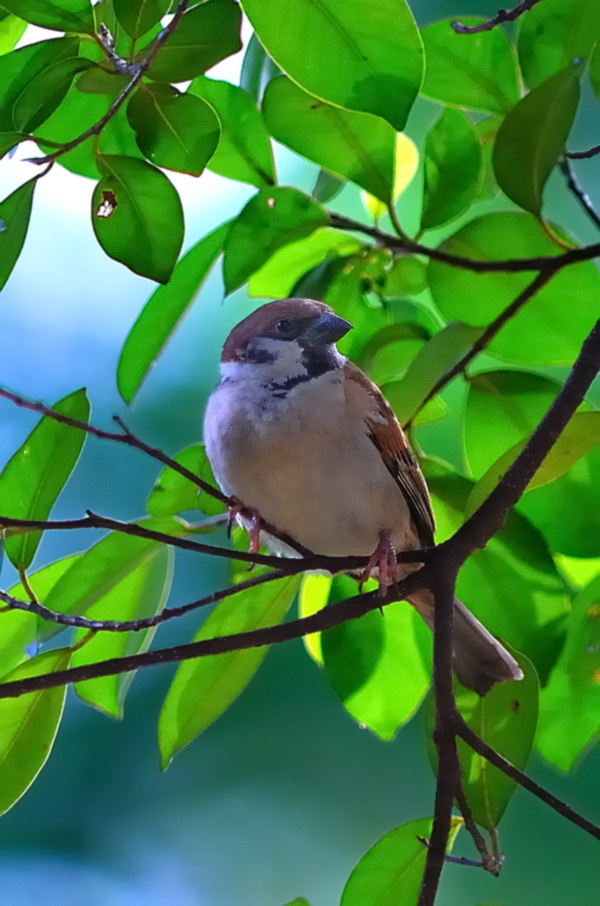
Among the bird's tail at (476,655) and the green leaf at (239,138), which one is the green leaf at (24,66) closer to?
the green leaf at (239,138)

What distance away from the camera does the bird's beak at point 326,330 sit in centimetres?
130

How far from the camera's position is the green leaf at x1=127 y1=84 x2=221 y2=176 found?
40.8 inches

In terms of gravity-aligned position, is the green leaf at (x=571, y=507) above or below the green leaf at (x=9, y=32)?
below

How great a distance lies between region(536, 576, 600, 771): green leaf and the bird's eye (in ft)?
1.68

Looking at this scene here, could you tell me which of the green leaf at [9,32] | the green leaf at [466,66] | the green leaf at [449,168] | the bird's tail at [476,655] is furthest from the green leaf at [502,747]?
the green leaf at [9,32]

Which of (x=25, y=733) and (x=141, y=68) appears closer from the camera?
(x=141, y=68)

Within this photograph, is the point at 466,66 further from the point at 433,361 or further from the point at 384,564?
the point at 384,564

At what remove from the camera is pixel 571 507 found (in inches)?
45.3

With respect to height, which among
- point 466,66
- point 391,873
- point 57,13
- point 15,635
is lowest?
point 391,873

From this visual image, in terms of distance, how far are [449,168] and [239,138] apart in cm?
24

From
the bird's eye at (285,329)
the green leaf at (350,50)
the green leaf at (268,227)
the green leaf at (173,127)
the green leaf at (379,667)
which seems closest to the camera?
the green leaf at (350,50)

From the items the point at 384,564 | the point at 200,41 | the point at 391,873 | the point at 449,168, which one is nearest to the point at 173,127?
the point at 200,41

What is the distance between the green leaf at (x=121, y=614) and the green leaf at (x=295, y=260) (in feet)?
1.24

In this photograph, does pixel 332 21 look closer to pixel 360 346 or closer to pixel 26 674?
pixel 360 346
